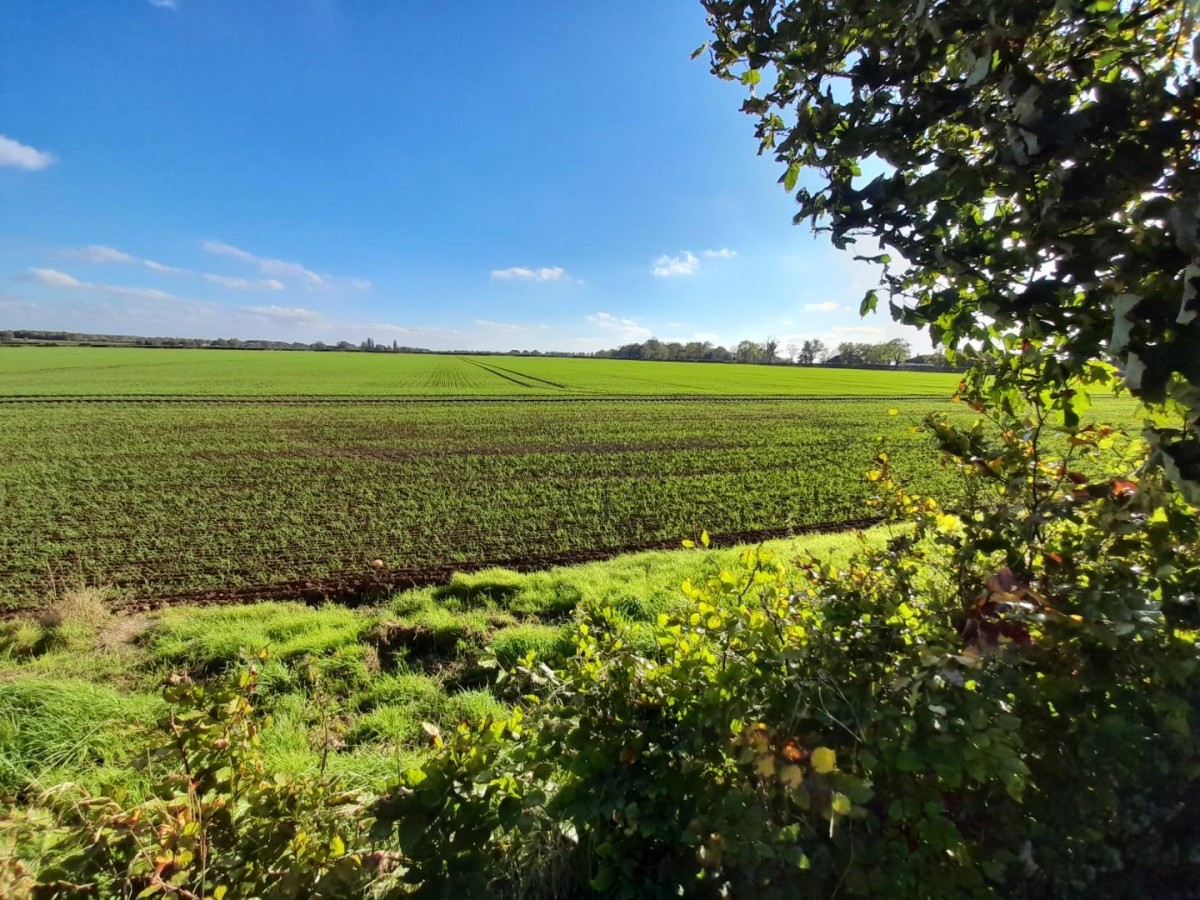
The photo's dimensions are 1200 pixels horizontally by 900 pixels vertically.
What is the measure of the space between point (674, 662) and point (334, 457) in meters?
17.5

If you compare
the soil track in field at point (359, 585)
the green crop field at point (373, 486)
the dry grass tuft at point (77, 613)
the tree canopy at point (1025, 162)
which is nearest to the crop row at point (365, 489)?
the green crop field at point (373, 486)

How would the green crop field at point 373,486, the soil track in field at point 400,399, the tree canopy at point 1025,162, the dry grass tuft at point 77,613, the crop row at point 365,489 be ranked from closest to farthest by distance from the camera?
1. the tree canopy at point 1025,162
2. the dry grass tuft at point 77,613
3. the green crop field at point 373,486
4. the crop row at point 365,489
5. the soil track in field at point 400,399

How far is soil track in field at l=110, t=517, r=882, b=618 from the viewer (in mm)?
7352

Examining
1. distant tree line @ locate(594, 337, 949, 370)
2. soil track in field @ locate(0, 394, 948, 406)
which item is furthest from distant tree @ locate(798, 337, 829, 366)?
soil track in field @ locate(0, 394, 948, 406)

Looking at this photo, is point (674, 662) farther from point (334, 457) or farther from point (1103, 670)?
point (334, 457)

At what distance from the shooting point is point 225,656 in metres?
5.31

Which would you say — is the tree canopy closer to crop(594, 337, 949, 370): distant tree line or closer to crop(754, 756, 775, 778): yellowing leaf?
crop(754, 756, 775, 778): yellowing leaf

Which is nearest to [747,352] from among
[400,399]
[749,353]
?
[749,353]

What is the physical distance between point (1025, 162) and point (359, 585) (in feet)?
27.9

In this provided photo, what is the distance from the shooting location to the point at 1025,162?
1.34m

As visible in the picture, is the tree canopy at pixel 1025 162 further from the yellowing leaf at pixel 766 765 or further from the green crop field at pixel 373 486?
the yellowing leaf at pixel 766 765

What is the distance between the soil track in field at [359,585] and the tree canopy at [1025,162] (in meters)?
5.12

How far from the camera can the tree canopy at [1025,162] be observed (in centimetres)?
119

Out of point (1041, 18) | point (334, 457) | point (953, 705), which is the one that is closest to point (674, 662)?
point (953, 705)
